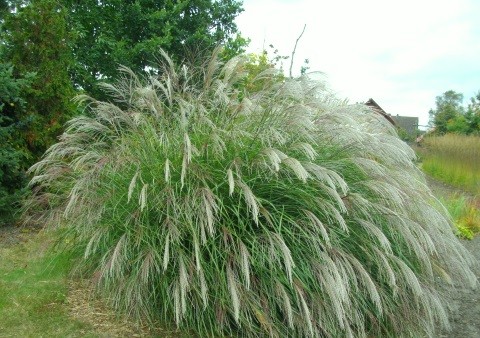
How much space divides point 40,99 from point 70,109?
0.41m

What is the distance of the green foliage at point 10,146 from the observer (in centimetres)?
646

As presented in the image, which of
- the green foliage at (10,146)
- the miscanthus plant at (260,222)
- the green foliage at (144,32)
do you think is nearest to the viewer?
the miscanthus plant at (260,222)

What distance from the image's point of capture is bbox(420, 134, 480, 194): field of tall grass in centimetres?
1489

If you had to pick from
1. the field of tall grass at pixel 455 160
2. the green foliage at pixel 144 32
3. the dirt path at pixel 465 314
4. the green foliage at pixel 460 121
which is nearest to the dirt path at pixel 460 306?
the dirt path at pixel 465 314

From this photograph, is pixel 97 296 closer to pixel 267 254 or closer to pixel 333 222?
pixel 267 254

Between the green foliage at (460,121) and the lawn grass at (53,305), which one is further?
the green foliage at (460,121)

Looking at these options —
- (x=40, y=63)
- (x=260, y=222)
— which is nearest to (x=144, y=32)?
(x=40, y=63)

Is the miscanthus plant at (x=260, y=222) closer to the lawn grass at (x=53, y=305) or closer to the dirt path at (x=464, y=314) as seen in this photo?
the lawn grass at (x=53, y=305)

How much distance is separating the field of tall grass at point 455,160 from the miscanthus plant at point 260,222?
10117 millimetres

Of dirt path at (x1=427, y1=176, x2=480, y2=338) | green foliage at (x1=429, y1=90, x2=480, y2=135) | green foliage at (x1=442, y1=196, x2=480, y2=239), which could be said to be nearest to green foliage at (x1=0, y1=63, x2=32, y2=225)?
dirt path at (x1=427, y1=176, x2=480, y2=338)

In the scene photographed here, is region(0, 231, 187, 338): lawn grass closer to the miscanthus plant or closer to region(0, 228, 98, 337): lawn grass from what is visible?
region(0, 228, 98, 337): lawn grass

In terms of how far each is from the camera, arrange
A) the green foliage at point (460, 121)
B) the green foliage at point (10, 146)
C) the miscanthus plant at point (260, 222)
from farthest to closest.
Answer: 1. the green foliage at point (460, 121)
2. the green foliage at point (10, 146)
3. the miscanthus plant at point (260, 222)

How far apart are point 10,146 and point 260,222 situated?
12.9 feet

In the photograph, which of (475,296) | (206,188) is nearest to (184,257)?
(206,188)
